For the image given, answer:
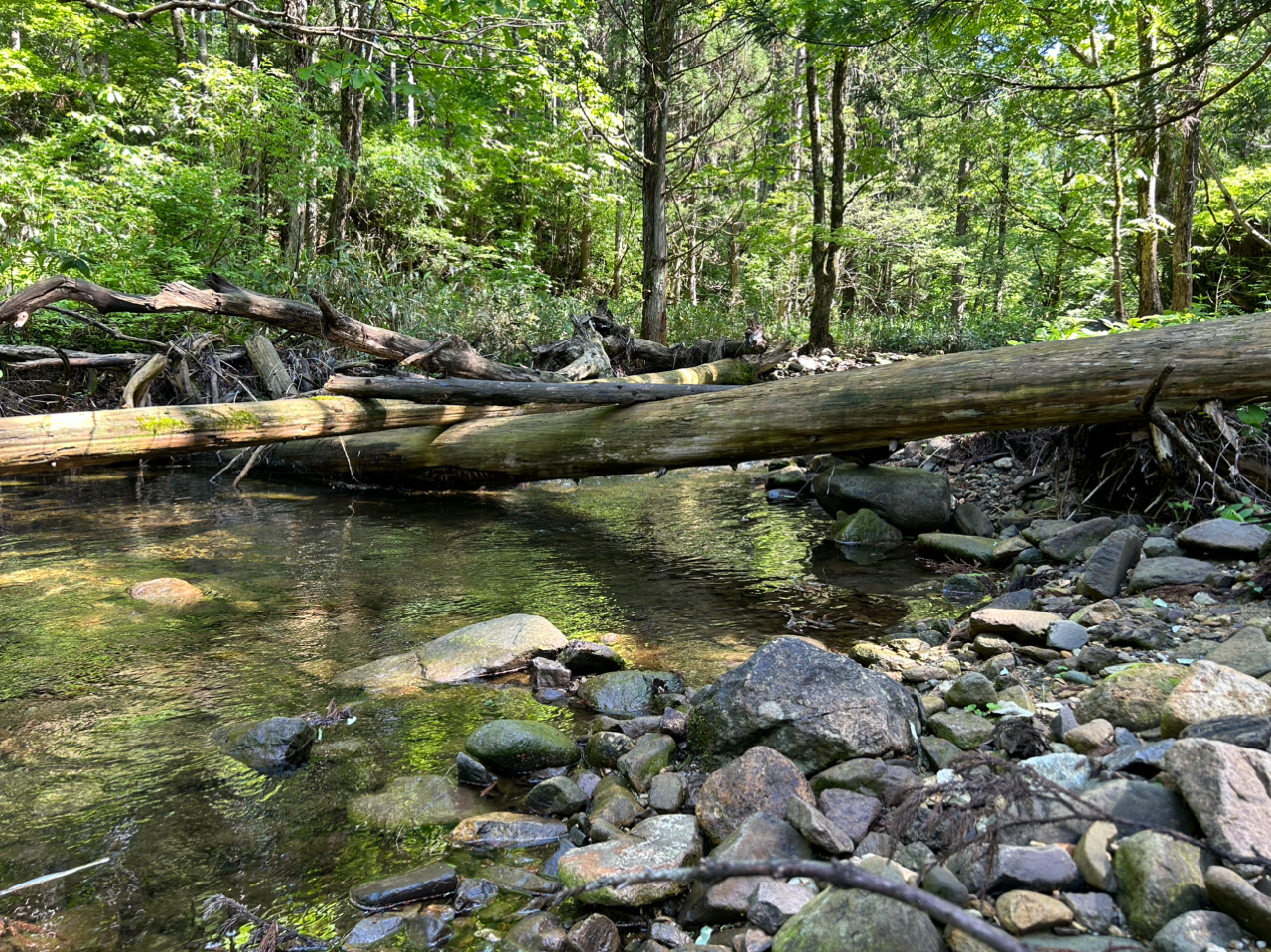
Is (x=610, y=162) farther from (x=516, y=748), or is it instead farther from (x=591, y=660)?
(x=516, y=748)

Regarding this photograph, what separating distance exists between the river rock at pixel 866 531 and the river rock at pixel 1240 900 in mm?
4411

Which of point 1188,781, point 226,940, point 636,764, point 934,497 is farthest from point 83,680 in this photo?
point 934,497

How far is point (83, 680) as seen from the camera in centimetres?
335

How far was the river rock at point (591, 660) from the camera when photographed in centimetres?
357

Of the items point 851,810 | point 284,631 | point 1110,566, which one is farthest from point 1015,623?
point 284,631

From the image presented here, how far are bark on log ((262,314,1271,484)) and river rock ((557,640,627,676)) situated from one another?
245 cm

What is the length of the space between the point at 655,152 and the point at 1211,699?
39.8ft

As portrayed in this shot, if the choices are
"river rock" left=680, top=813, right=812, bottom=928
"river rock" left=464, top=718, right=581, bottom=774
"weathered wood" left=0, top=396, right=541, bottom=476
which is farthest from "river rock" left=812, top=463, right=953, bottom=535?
"river rock" left=680, top=813, right=812, bottom=928

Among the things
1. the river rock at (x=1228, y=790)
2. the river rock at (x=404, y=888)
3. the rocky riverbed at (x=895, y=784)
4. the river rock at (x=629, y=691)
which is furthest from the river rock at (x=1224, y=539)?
the river rock at (x=404, y=888)

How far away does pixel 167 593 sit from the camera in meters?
4.55

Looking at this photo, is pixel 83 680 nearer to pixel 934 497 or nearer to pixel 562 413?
pixel 562 413

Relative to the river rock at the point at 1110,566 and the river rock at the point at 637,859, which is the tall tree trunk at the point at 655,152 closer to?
the river rock at the point at 1110,566

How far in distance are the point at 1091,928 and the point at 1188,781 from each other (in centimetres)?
39

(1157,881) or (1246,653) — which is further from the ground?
(1246,653)
